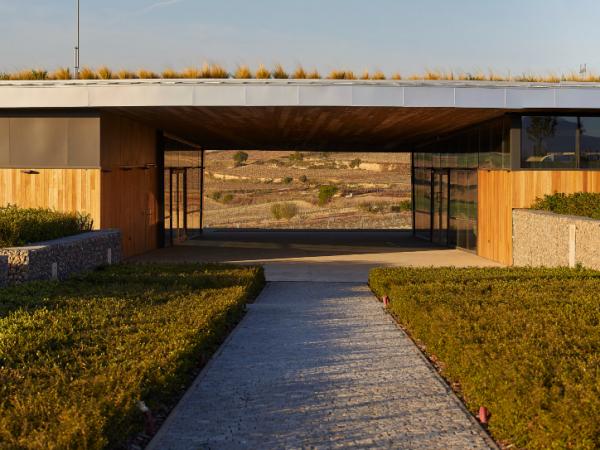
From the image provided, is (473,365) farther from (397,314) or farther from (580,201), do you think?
(580,201)

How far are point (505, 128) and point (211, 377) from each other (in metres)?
13.7

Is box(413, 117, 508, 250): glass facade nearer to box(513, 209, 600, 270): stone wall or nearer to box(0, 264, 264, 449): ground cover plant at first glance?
box(513, 209, 600, 270): stone wall

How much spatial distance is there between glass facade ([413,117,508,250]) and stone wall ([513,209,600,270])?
2.13 metres

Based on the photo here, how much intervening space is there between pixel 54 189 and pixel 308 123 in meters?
7.18

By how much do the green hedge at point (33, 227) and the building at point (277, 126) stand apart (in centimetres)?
253

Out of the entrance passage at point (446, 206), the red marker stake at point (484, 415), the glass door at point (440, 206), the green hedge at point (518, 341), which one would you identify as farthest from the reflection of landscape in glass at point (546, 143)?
the red marker stake at point (484, 415)

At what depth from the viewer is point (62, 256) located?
528 inches

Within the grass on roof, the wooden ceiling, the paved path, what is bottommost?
the paved path

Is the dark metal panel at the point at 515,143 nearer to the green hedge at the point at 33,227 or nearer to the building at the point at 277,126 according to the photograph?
the building at the point at 277,126

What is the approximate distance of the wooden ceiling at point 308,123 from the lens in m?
18.5

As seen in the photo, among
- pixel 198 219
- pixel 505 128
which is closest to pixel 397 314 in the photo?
pixel 505 128

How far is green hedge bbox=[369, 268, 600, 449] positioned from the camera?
549 centimetres

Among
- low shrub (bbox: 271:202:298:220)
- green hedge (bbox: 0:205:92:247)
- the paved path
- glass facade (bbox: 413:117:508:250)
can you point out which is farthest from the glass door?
low shrub (bbox: 271:202:298:220)

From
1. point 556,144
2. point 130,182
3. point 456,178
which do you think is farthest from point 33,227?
point 456,178
